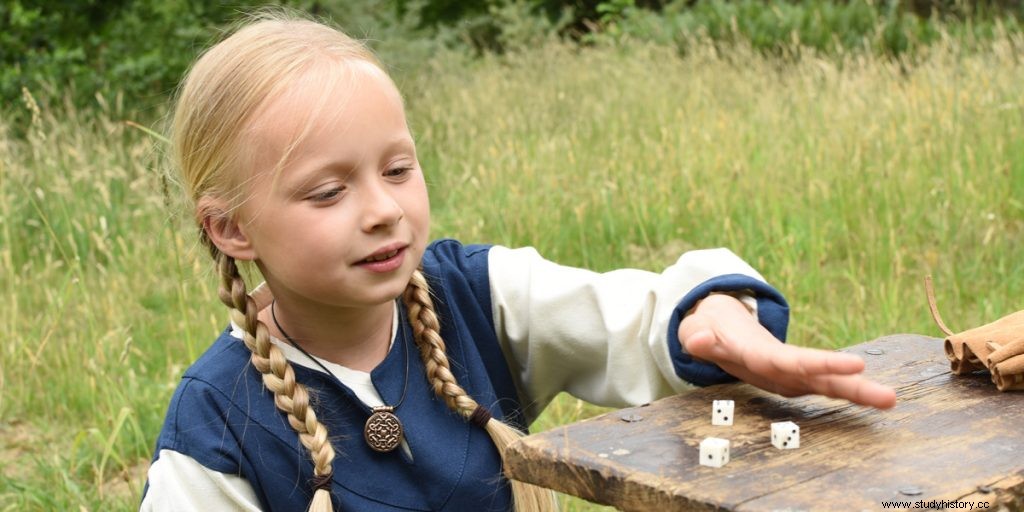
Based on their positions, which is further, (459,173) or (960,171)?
(459,173)

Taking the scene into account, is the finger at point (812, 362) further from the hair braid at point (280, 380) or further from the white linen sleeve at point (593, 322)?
the hair braid at point (280, 380)

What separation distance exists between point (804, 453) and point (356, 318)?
86 centimetres

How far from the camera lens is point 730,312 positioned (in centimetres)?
186

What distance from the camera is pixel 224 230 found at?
2059 millimetres

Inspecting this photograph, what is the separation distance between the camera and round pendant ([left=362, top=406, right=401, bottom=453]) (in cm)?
198

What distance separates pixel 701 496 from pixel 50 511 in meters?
2.39

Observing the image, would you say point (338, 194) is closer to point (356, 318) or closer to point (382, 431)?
point (356, 318)

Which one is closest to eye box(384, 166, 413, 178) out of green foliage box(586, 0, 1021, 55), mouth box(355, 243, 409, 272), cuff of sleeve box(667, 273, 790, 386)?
mouth box(355, 243, 409, 272)

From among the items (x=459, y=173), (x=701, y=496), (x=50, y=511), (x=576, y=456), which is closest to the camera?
(x=701, y=496)

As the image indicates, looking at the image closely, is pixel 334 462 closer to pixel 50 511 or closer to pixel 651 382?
pixel 651 382

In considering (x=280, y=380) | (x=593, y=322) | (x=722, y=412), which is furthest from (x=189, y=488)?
(x=722, y=412)

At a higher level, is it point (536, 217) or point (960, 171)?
point (960, 171)

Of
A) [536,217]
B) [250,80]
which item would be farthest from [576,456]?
[536,217]

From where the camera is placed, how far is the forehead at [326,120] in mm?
1872
